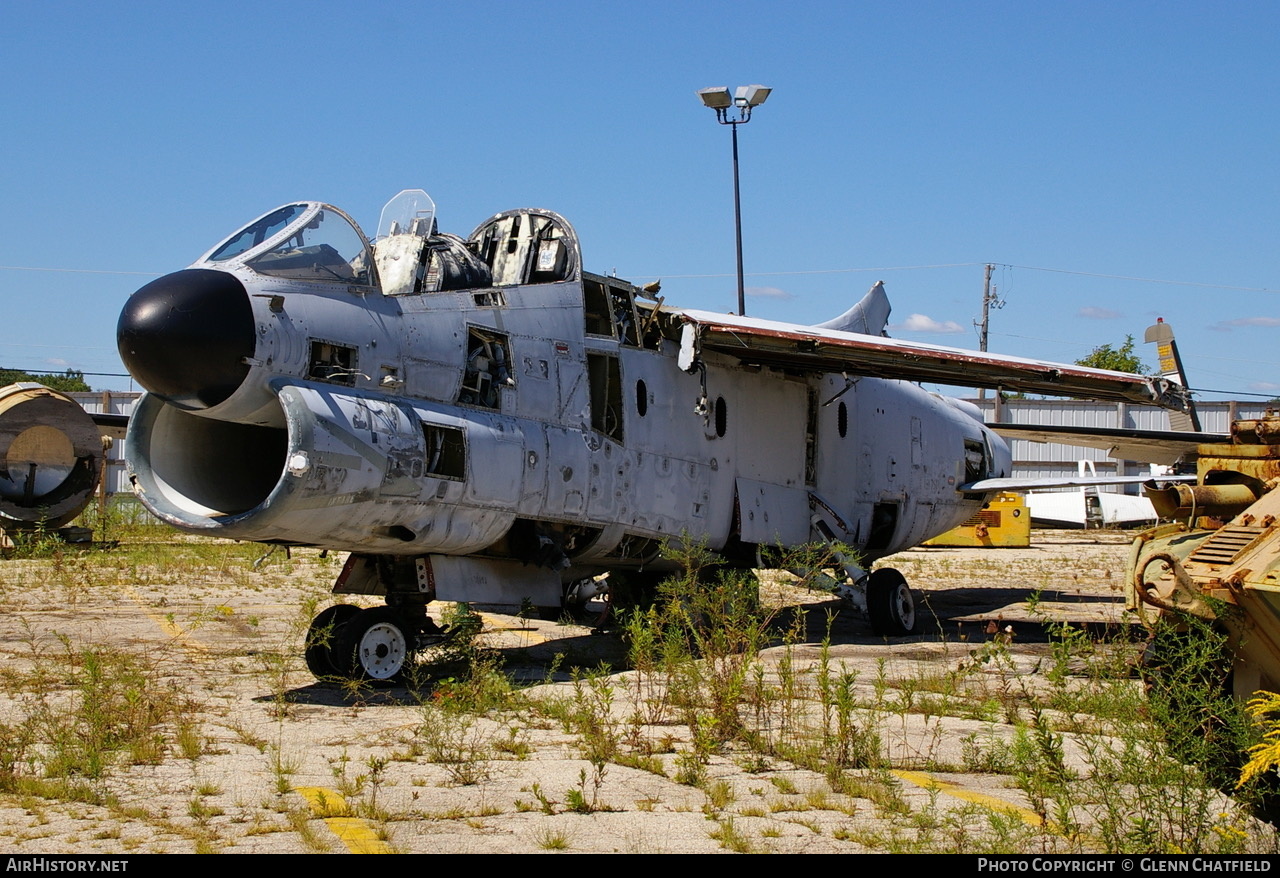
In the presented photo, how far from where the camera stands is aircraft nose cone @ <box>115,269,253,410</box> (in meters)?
8.54

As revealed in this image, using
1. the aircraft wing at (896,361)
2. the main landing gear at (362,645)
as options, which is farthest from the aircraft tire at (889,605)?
the main landing gear at (362,645)

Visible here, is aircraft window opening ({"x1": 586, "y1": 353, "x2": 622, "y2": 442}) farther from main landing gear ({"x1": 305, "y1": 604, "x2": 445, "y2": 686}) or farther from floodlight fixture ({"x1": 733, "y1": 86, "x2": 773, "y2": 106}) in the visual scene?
floodlight fixture ({"x1": 733, "y1": 86, "x2": 773, "y2": 106})

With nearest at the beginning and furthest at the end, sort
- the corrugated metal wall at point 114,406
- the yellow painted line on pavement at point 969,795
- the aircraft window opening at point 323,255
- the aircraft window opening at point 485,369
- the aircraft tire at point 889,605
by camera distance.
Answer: the yellow painted line on pavement at point 969,795 → the aircraft window opening at point 323,255 → the aircraft window opening at point 485,369 → the aircraft tire at point 889,605 → the corrugated metal wall at point 114,406

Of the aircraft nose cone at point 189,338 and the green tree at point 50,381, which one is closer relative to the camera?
the aircraft nose cone at point 189,338

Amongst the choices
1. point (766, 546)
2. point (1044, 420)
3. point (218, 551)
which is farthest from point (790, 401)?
point (1044, 420)

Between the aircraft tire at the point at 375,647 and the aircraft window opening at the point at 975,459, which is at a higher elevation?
the aircraft window opening at the point at 975,459

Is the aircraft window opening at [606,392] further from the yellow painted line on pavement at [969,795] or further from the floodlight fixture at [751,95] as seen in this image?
the floodlight fixture at [751,95]

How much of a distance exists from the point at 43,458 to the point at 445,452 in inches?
693

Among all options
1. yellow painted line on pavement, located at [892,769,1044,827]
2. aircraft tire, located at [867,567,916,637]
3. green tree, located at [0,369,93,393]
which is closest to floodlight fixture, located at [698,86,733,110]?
aircraft tire, located at [867,567,916,637]

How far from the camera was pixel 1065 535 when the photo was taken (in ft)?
129

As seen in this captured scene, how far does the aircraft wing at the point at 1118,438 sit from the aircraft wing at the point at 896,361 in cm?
485

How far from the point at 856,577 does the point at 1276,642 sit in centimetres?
849

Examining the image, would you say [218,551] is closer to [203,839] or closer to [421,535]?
[421,535]

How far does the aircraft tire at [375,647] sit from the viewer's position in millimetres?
9516
